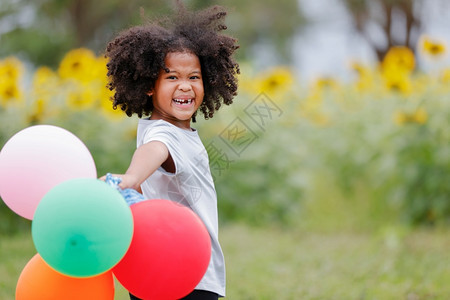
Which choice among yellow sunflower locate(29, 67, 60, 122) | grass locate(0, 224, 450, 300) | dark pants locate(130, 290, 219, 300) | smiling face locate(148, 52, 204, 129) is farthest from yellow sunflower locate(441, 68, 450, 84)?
dark pants locate(130, 290, 219, 300)

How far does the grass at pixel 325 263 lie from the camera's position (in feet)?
12.3

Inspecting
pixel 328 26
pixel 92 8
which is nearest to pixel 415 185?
pixel 92 8

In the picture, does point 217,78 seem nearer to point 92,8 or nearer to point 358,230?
point 358,230

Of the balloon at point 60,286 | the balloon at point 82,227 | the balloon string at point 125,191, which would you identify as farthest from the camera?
the balloon at point 60,286

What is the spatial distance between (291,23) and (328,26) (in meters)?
2.19

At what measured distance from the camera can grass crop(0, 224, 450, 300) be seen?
148 inches

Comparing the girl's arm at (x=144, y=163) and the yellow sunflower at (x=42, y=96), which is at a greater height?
the girl's arm at (x=144, y=163)

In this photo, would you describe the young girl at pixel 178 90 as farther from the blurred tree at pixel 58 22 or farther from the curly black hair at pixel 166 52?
the blurred tree at pixel 58 22

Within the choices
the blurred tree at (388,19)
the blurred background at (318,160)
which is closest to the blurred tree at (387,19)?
the blurred tree at (388,19)

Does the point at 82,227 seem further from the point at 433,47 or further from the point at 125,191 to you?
the point at 433,47

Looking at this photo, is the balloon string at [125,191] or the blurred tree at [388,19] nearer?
the balloon string at [125,191]

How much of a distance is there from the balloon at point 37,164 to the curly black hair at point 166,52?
33cm

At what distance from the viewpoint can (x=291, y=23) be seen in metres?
23.5

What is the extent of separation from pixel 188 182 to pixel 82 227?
1.61 feet
